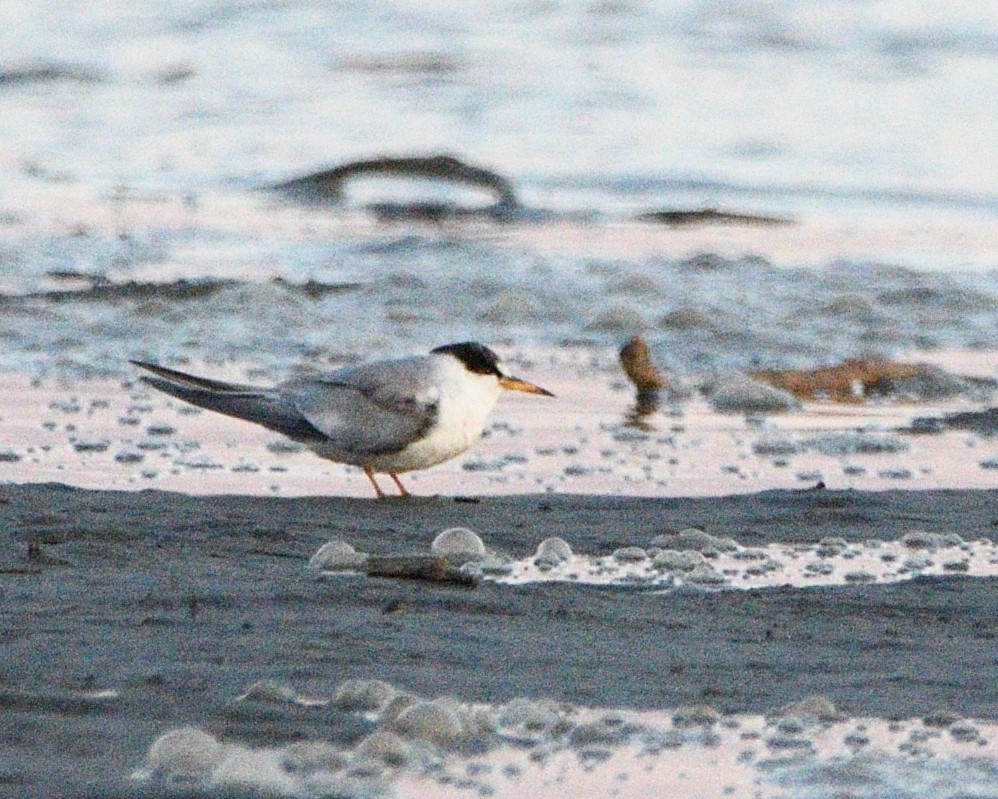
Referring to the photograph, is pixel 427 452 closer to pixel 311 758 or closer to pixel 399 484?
pixel 399 484

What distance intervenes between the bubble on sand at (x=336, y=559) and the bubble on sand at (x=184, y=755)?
1312 mm

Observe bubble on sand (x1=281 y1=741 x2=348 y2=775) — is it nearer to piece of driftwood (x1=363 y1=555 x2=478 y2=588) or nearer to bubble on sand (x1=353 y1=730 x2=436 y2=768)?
bubble on sand (x1=353 y1=730 x2=436 y2=768)

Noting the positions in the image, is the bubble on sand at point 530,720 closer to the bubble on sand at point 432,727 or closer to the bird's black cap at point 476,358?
the bubble on sand at point 432,727

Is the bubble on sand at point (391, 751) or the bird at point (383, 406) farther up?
the bird at point (383, 406)

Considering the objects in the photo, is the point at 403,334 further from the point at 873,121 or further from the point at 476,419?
the point at 873,121

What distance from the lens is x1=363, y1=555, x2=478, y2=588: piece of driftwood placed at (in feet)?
15.4

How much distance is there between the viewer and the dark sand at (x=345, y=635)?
12.1ft

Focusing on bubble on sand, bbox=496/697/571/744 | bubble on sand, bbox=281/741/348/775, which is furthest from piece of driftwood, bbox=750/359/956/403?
bubble on sand, bbox=281/741/348/775

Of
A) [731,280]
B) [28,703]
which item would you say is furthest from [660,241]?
[28,703]

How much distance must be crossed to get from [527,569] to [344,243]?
22.4 feet

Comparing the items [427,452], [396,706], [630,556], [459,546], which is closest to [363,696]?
[396,706]

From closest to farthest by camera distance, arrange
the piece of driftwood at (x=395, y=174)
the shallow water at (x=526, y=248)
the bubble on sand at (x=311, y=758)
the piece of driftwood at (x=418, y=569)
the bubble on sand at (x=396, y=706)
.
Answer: the bubble on sand at (x=311, y=758)
the bubble on sand at (x=396, y=706)
the piece of driftwood at (x=418, y=569)
the shallow water at (x=526, y=248)
the piece of driftwood at (x=395, y=174)

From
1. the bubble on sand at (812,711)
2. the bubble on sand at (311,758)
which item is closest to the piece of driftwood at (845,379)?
the bubble on sand at (812,711)

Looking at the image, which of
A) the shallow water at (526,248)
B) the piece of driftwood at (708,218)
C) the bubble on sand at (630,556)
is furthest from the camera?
the piece of driftwood at (708,218)
